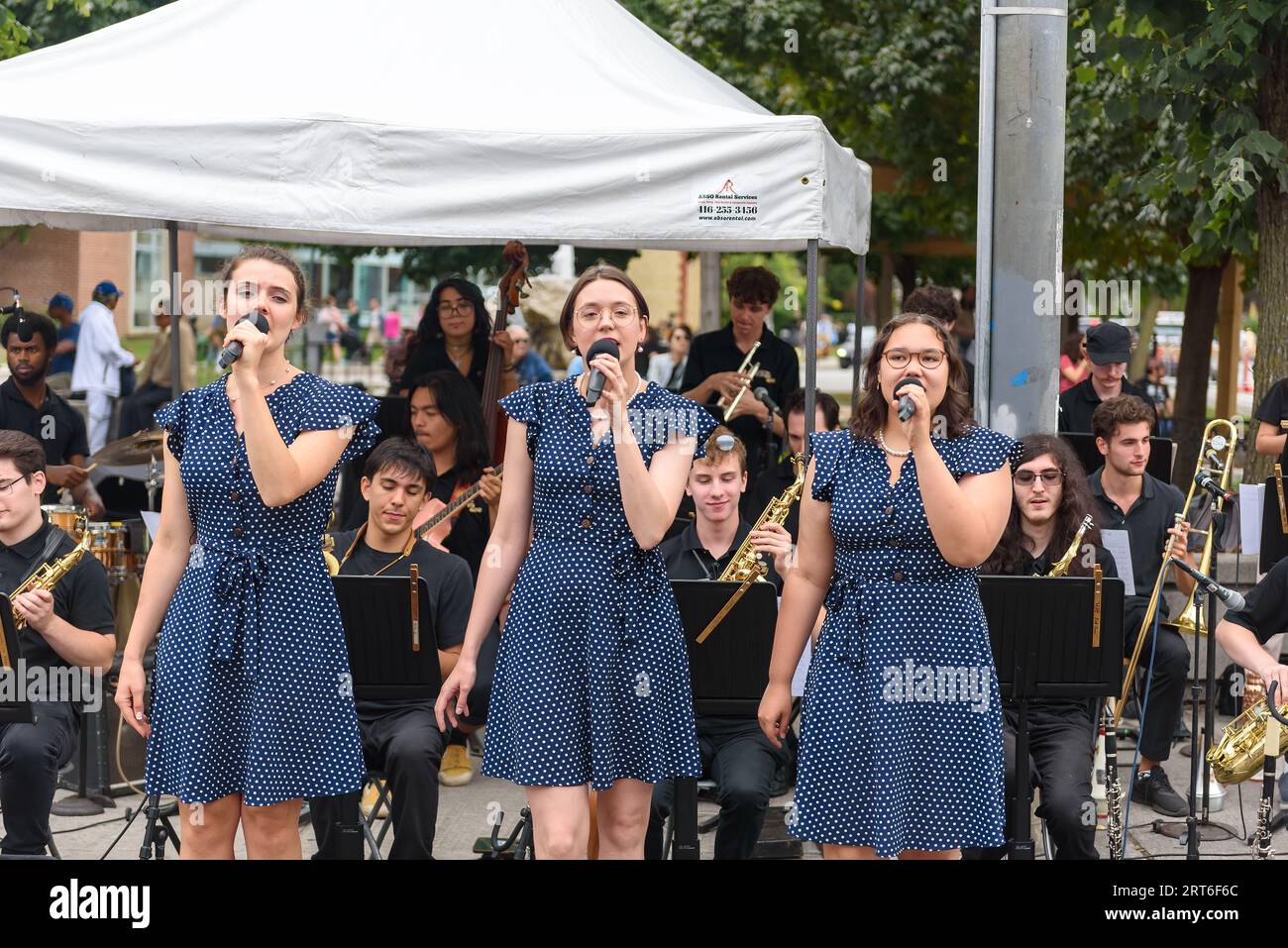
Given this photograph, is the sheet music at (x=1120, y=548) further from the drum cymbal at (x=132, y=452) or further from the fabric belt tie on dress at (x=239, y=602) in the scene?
the drum cymbal at (x=132, y=452)

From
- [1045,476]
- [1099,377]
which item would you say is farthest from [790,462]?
[1045,476]

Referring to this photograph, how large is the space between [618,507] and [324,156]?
2.21m

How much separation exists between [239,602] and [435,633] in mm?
1471

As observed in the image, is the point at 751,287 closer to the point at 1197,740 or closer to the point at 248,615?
the point at 1197,740

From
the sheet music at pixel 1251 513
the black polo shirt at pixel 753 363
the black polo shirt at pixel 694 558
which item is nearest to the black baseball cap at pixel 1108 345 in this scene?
the sheet music at pixel 1251 513

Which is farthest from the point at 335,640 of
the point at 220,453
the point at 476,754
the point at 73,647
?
the point at 476,754

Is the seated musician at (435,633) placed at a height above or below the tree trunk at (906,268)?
below

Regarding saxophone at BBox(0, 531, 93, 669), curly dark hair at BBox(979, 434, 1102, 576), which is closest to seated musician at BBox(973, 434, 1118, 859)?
curly dark hair at BBox(979, 434, 1102, 576)

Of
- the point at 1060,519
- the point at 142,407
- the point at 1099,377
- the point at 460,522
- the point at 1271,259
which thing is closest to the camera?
the point at 1060,519

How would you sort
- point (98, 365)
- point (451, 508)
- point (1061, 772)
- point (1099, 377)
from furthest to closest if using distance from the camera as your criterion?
point (98, 365) < point (1099, 377) < point (451, 508) < point (1061, 772)

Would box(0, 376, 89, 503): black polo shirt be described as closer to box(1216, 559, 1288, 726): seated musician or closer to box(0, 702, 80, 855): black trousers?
box(0, 702, 80, 855): black trousers

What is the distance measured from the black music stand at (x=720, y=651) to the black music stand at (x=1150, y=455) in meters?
2.72

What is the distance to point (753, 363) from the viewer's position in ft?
26.8

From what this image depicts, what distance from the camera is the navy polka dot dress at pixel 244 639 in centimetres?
388
